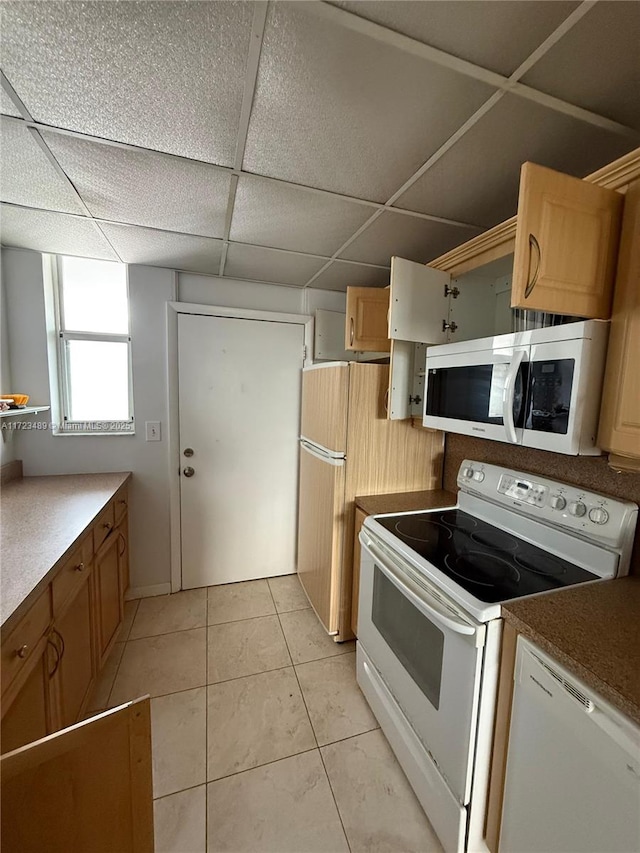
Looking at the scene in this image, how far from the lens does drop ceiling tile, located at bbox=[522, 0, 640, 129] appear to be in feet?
2.28

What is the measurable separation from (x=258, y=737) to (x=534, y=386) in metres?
1.81

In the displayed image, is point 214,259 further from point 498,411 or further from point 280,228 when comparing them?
point 498,411

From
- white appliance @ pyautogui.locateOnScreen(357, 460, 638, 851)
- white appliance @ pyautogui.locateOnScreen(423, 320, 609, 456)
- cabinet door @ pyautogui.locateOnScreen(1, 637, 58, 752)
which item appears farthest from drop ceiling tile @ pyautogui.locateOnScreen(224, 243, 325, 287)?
cabinet door @ pyautogui.locateOnScreen(1, 637, 58, 752)

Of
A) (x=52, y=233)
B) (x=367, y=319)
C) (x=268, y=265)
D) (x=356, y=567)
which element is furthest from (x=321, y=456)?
(x=52, y=233)

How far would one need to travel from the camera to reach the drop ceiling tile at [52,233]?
5.19ft

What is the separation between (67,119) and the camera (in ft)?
3.27

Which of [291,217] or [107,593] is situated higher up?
[291,217]

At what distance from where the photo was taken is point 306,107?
0.94m

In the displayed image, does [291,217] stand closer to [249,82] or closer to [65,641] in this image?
[249,82]

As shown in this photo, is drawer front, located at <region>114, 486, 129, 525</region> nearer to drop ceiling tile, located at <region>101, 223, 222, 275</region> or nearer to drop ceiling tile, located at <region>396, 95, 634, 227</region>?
drop ceiling tile, located at <region>101, 223, 222, 275</region>

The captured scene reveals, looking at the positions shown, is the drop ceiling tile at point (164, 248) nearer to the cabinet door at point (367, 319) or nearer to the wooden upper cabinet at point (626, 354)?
the cabinet door at point (367, 319)

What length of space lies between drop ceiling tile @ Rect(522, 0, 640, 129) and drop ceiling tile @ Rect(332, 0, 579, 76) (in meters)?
0.06

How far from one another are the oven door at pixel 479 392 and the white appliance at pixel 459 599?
338mm

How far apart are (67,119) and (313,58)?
2.48 ft
